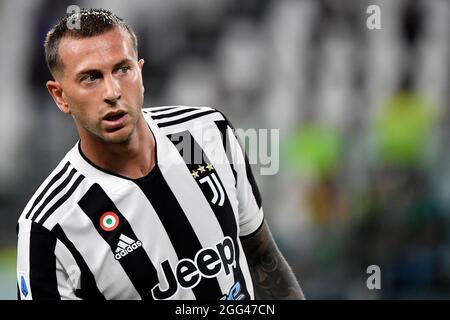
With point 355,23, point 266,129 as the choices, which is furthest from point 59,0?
point 355,23

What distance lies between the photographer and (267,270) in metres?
2.42

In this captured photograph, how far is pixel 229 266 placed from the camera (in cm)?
217

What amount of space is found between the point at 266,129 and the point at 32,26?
1519 mm

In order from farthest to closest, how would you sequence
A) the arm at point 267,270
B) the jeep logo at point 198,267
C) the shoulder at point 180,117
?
the arm at point 267,270
the shoulder at point 180,117
the jeep logo at point 198,267

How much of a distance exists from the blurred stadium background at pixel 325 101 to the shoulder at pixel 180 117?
2205 mm

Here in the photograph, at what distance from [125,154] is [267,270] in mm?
634

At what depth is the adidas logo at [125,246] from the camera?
6.77 feet

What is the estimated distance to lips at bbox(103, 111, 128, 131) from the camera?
79.8 inches

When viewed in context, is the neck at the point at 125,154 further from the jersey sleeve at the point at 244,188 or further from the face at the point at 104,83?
the jersey sleeve at the point at 244,188

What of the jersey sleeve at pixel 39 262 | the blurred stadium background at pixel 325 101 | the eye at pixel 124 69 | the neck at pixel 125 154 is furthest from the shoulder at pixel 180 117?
the blurred stadium background at pixel 325 101

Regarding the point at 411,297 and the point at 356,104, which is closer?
the point at 411,297

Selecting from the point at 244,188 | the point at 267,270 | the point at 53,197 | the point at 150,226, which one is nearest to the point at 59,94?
the point at 53,197

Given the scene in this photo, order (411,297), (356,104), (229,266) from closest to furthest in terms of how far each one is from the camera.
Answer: (229,266), (411,297), (356,104)
